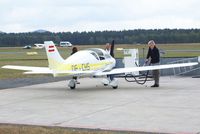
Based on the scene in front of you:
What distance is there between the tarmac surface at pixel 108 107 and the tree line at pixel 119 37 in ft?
420

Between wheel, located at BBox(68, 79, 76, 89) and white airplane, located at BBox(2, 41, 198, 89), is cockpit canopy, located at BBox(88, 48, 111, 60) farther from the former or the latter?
wheel, located at BBox(68, 79, 76, 89)

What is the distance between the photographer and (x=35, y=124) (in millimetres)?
11375

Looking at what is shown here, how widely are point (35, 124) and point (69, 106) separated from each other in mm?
3323

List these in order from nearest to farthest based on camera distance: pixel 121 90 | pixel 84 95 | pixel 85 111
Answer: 1. pixel 85 111
2. pixel 84 95
3. pixel 121 90

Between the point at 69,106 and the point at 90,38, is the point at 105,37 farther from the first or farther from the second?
the point at 69,106

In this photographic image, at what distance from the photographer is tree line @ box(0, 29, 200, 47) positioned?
→ 150m

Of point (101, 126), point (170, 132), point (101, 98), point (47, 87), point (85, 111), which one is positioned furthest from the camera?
point (47, 87)

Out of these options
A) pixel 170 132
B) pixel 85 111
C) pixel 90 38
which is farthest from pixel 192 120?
pixel 90 38

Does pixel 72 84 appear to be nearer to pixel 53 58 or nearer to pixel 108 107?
pixel 53 58

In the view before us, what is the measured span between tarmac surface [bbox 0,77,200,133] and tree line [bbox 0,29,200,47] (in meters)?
128

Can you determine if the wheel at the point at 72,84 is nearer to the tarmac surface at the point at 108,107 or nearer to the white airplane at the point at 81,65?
the white airplane at the point at 81,65

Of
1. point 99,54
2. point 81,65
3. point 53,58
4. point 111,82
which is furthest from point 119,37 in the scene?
point 53,58

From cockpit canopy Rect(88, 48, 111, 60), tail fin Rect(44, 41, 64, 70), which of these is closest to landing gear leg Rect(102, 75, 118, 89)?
cockpit canopy Rect(88, 48, 111, 60)

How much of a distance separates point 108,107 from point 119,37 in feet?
500
